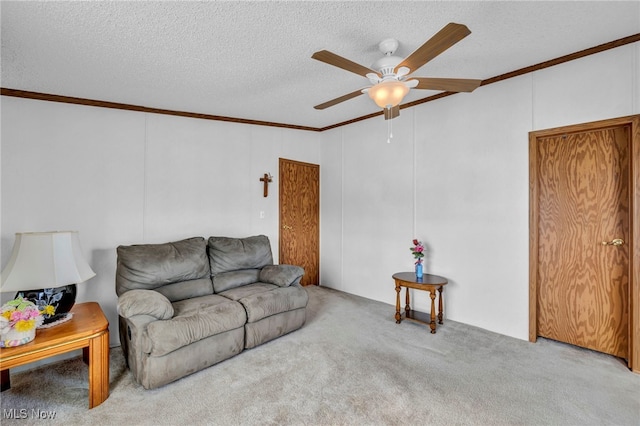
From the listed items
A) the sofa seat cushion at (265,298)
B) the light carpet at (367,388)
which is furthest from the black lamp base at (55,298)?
the sofa seat cushion at (265,298)

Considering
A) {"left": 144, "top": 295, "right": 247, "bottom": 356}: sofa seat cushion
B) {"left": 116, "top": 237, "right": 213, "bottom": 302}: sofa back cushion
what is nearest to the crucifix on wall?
{"left": 116, "top": 237, "right": 213, "bottom": 302}: sofa back cushion

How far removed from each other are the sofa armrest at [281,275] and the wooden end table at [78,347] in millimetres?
1587

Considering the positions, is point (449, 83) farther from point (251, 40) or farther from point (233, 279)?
point (233, 279)

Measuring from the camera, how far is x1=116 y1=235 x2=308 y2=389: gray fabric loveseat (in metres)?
2.31

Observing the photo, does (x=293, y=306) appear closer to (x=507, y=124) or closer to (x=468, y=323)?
(x=468, y=323)

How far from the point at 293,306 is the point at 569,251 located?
269 cm

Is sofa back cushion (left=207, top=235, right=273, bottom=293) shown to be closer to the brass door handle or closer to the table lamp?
the table lamp

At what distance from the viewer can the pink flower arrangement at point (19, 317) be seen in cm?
190

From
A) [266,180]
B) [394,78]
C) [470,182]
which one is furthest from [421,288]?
[266,180]

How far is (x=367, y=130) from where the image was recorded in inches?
179

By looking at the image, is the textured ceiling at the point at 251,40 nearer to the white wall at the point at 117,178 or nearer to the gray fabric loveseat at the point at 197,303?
the white wall at the point at 117,178

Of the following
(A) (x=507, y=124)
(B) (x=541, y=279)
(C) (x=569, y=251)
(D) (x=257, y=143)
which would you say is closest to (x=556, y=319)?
(B) (x=541, y=279)

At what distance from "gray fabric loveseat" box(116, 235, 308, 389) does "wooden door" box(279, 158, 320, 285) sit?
97 cm

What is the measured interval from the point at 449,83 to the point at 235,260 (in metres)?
2.73
